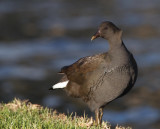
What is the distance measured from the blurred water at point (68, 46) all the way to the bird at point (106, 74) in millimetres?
6009

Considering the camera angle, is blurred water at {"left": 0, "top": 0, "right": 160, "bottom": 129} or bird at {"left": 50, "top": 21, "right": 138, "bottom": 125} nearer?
bird at {"left": 50, "top": 21, "right": 138, "bottom": 125}

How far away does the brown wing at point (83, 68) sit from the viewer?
23.4ft

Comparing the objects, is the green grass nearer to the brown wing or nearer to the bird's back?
the bird's back

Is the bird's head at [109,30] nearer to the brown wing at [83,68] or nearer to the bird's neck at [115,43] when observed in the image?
the bird's neck at [115,43]

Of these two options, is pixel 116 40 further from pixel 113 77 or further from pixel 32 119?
pixel 32 119

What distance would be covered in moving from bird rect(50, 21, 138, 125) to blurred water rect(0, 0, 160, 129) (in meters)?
6.01

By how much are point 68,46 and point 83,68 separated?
1166cm

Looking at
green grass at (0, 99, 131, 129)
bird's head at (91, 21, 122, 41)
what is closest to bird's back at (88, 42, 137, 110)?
bird's head at (91, 21, 122, 41)

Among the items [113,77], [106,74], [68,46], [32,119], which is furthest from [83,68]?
[68,46]

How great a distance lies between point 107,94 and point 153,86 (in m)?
8.50

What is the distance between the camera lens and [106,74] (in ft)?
22.8

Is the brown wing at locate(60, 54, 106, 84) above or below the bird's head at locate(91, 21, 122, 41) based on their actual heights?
below

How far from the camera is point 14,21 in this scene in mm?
21953

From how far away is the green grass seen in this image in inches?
242
